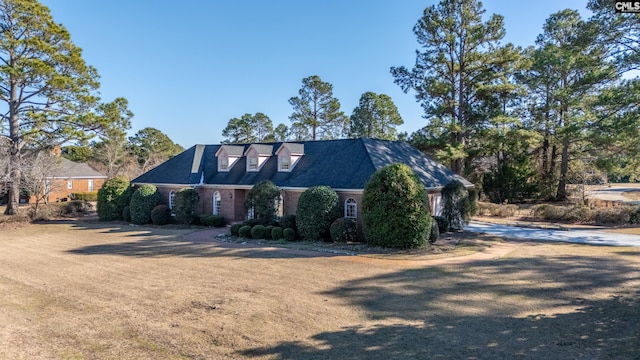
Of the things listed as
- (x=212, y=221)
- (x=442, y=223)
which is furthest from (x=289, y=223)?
(x=442, y=223)

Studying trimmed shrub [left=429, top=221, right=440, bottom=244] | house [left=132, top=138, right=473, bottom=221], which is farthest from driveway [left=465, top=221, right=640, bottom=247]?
trimmed shrub [left=429, top=221, right=440, bottom=244]

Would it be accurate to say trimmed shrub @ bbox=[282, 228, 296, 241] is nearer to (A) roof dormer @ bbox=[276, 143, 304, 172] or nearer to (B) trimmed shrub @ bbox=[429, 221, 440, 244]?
(A) roof dormer @ bbox=[276, 143, 304, 172]

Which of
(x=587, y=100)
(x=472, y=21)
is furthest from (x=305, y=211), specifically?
(x=472, y=21)

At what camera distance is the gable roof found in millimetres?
22562

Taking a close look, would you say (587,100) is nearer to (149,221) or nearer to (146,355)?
(146,355)

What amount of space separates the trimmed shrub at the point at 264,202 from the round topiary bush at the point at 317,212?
2694 millimetres

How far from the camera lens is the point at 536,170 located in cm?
3950

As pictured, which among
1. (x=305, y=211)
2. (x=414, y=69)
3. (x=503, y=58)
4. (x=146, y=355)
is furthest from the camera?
(x=414, y=69)

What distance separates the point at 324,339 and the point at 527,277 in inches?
333

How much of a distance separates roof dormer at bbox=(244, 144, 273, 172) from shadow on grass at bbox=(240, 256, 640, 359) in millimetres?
16282

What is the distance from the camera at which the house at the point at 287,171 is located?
888 inches

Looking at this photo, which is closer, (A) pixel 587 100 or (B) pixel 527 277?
(B) pixel 527 277

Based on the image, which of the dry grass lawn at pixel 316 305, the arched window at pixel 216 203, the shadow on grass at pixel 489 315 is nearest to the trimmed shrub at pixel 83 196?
the arched window at pixel 216 203

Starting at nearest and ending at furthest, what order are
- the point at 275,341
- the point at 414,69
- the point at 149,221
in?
the point at 275,341 → the point at 149,221 → the point at 414,69
